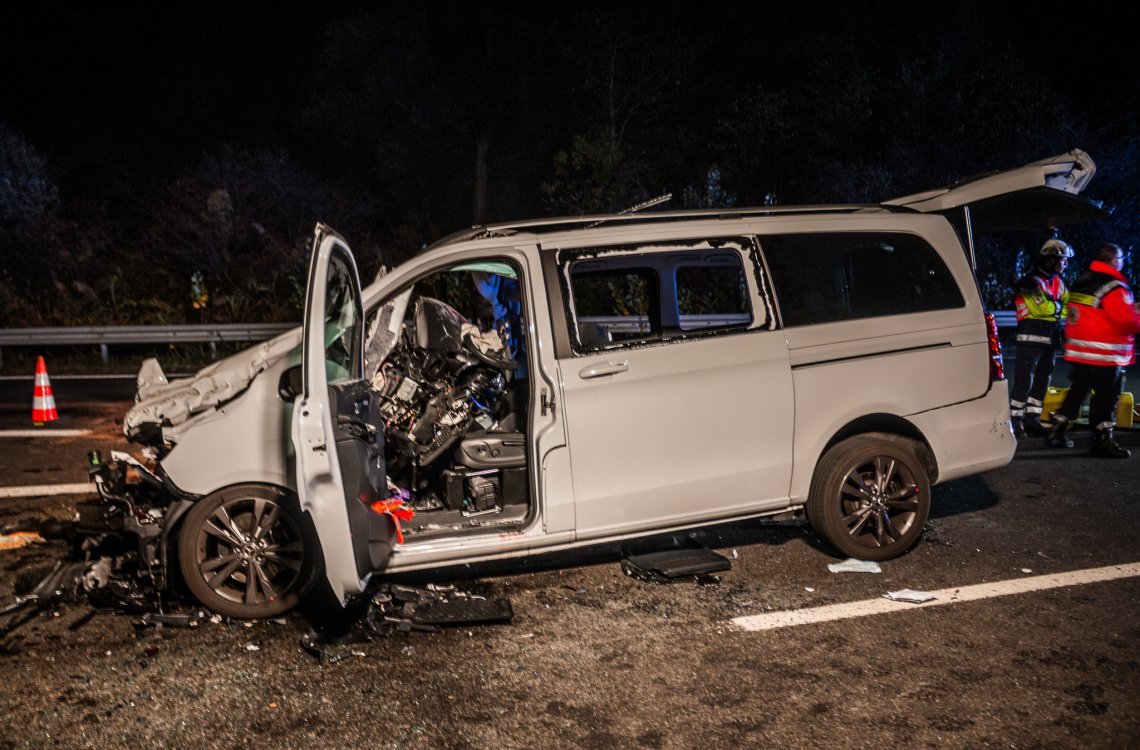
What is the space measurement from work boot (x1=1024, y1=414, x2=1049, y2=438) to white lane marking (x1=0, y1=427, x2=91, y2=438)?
8.72 metres

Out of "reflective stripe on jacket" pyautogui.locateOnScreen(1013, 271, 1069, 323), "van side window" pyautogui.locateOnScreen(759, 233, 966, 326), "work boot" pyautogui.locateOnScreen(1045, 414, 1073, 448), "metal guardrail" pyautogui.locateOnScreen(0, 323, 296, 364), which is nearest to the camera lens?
"van side window" pyautogui.locateOnScreen(759, 233, 966, 326)

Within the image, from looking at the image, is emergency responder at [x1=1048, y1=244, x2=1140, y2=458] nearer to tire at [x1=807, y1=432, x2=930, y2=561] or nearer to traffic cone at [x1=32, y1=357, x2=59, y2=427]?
tire at [x1=807, y1=432, x2=930, y2=561]

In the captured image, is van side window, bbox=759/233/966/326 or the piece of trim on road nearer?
van side window, bbox=759/233/966/326

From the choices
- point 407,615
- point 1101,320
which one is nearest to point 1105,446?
point 1101,320

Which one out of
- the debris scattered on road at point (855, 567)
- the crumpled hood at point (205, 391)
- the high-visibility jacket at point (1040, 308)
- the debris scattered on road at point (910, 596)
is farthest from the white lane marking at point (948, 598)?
the high-visibility jacket at point (1040, 308)

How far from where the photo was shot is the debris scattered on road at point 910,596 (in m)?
4.65

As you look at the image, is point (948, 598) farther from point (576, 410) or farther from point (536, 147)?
point (536, 147)

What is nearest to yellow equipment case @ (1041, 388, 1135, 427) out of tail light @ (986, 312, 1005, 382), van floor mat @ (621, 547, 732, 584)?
tail light @ (986, 312, 1005, 382)

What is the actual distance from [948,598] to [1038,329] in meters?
4.63

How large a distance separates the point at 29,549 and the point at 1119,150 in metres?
19.3

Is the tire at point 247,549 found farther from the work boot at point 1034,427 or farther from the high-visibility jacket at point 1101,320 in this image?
the work boot at point 1034,427

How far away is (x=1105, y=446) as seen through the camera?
7633mm

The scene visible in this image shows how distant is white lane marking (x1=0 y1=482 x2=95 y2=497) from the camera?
664cm

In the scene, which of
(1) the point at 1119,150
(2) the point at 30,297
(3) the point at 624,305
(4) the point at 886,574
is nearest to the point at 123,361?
(2) the point at 30,297
